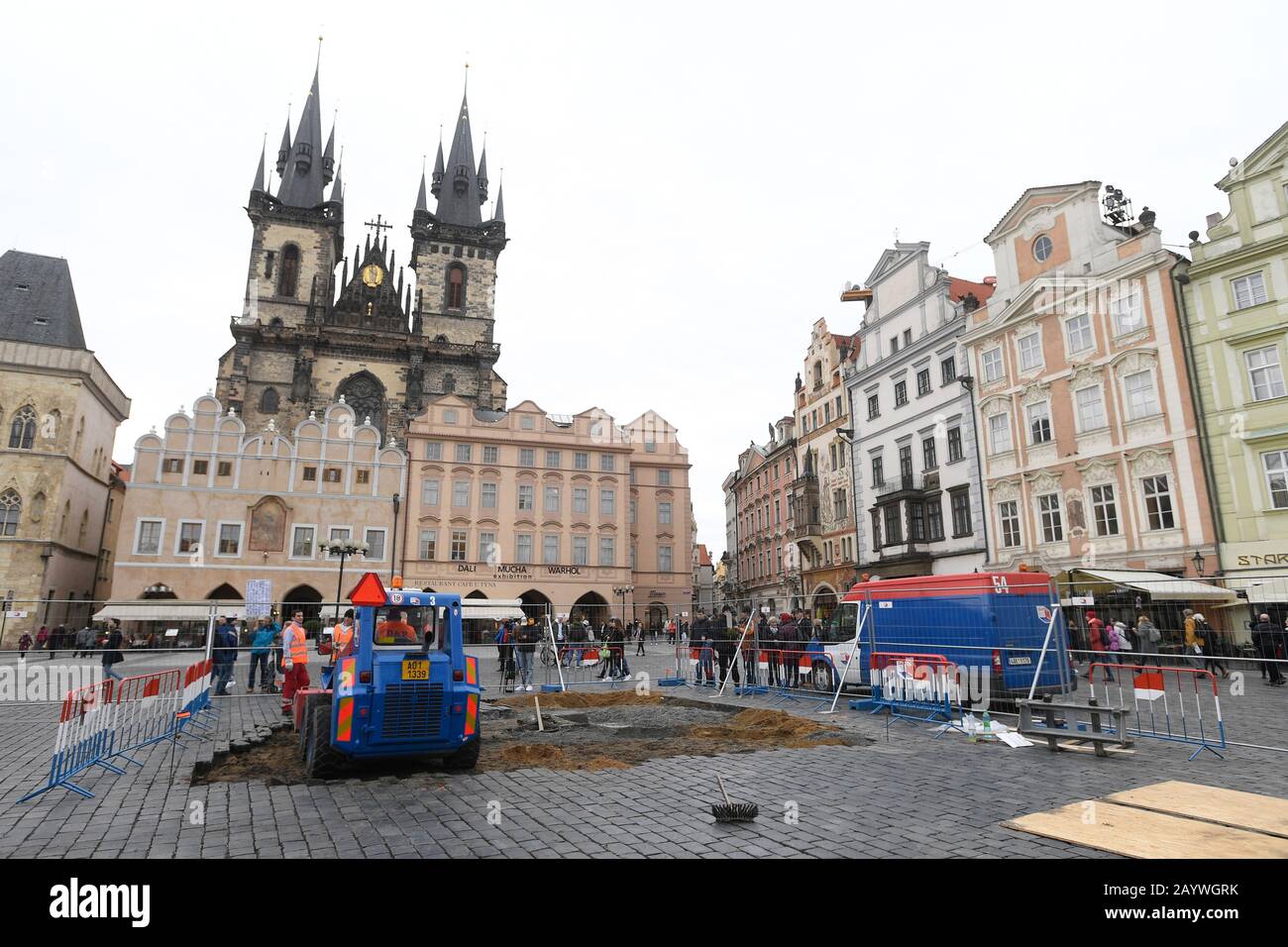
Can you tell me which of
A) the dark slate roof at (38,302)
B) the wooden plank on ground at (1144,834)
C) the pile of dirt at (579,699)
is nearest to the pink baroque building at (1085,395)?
the pile of dirt at (579,699)

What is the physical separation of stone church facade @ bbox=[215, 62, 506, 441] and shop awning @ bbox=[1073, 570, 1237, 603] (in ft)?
153

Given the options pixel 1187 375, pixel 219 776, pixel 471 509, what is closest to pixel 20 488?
pixel 471 509

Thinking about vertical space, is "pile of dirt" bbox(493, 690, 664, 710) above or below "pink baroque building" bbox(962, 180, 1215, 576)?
below

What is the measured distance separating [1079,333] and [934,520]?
9729mm

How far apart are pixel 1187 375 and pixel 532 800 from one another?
2601 cm

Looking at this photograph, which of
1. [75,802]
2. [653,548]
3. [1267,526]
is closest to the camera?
[75,802]

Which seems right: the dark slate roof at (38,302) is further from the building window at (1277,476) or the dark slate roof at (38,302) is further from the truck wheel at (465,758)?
the building window at (1277,476)

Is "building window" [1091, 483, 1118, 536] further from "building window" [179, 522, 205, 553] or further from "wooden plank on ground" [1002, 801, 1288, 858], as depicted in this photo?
"building window" [179, 522, 205, 553]

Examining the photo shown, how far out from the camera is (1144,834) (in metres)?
5.18

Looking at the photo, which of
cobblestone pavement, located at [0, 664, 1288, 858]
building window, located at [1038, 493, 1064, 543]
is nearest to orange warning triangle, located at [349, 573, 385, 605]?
cobblestone pavement, located at [0, 664, 1288, 858]

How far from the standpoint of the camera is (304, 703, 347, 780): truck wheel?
772 centimetres

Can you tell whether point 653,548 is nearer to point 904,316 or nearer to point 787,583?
point 787,583

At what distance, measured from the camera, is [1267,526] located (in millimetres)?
21344

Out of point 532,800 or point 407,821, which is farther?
point 532,800
